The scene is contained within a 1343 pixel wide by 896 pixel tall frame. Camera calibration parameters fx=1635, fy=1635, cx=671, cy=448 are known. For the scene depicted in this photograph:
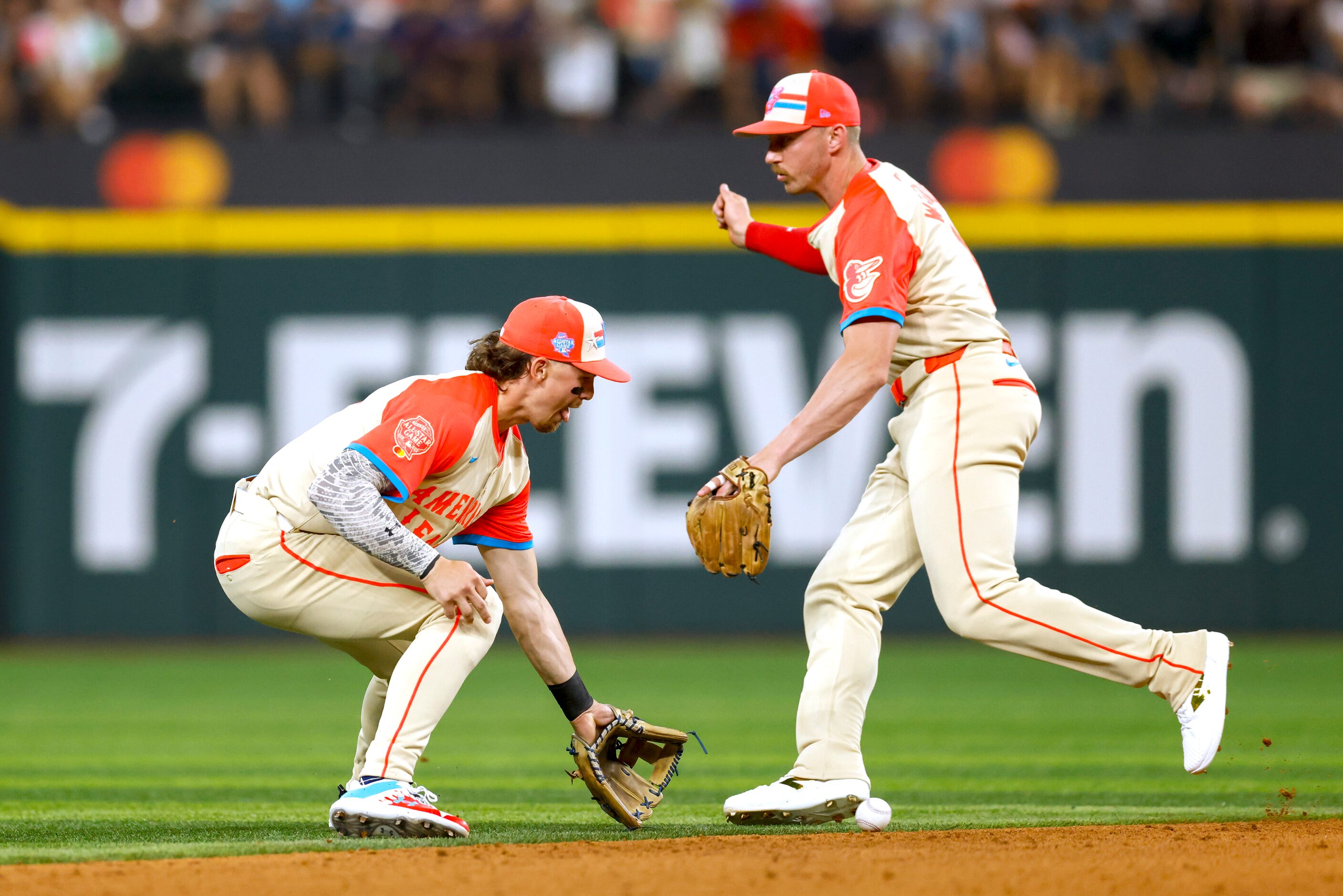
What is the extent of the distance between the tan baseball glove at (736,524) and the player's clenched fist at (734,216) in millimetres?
957

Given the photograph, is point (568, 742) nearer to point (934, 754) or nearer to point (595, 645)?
point (934, 754)

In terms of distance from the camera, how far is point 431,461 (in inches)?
Answer: 170

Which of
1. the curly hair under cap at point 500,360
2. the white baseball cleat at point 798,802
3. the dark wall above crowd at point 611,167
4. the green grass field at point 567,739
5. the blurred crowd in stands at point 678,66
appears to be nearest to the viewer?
the curly hair under cap at point 500,360

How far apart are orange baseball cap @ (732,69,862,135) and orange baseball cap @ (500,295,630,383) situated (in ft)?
2.41

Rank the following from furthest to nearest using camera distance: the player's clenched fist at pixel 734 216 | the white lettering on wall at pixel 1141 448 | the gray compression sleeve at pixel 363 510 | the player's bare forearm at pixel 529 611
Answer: the white lettering on wall at pixel 1141 448
the player's clenched fist at pixel 734 216
the player's bare forearm at pixel 529 611
the gray compression sleeve at pixel 363 510

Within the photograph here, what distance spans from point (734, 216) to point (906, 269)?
2.68 feet

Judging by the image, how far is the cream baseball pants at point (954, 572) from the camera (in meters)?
4.38

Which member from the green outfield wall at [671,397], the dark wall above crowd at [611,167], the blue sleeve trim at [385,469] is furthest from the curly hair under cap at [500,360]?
the dark wall above crowd at [611,167]

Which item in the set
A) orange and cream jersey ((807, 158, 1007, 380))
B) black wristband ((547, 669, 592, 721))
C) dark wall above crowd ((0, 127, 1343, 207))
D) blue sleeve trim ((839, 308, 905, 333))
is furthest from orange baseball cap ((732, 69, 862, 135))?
dark wall above crowd ((0, 127, 1343, 207))

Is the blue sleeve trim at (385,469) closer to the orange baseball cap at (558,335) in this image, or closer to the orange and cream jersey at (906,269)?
the orange baseball cap at (558,335)

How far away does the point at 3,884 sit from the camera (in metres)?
3.76

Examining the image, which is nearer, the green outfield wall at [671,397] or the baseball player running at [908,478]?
the baseball player running at [908,478]

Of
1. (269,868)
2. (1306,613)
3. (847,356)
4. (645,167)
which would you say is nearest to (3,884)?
(269,868)

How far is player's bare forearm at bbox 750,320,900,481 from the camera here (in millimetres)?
4305
